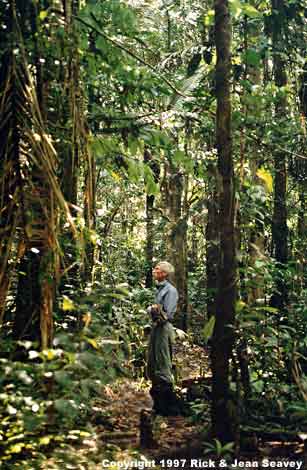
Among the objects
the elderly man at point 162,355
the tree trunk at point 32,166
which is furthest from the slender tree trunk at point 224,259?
the elderly man at point 162,355

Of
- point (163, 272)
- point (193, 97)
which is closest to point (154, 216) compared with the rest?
point (163, 272)

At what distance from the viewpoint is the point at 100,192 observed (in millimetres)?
16516

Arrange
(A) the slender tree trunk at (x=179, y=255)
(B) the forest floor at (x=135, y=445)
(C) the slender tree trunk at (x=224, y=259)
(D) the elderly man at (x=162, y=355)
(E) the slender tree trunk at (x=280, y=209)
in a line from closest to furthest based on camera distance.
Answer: (B) the forest floor at (x=135, y=445) → (C) the slender tree trunk at (x=224, y=259) → (D) the elderly man at (x=162, y=355) → (E) the slender tree trunk at (x=280, y=209) → (A) the slender tree trunk at (x=179, y=255)

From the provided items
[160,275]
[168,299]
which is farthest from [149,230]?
[168,299]

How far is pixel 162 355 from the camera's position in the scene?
698cm

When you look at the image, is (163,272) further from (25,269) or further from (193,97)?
(25,269)

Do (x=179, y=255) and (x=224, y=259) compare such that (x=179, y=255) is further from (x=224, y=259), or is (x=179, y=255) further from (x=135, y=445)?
(x=224, y=259)

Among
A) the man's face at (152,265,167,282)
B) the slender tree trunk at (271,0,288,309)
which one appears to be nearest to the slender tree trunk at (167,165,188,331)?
the slender tree trunk at (271,0,288,309)

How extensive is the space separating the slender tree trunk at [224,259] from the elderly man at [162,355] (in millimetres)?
2168

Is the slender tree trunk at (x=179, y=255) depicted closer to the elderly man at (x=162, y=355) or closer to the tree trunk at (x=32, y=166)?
the elderly man at (x=162, y=355)

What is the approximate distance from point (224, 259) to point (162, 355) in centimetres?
259

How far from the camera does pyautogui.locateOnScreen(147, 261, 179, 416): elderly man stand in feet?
22.6

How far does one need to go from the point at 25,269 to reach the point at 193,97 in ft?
8.69

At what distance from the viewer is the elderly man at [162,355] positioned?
6.90 m
